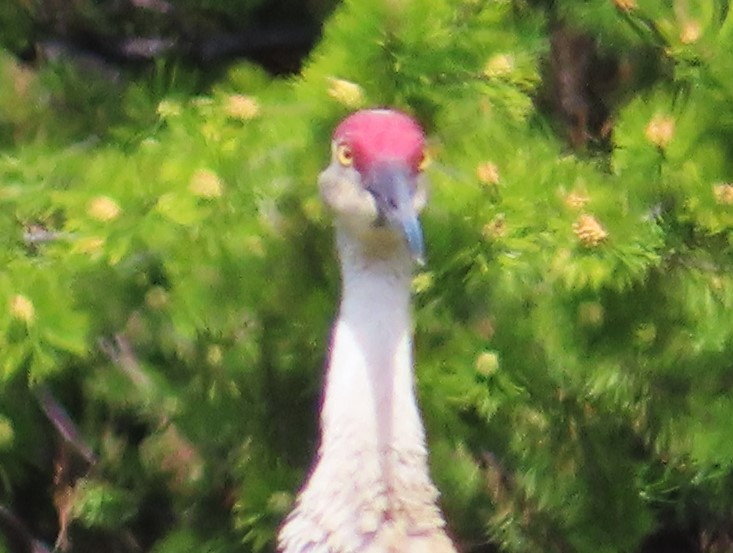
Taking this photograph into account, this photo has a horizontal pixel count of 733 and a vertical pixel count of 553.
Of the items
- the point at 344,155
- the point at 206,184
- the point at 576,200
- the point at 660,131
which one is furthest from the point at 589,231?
the point at 206,184

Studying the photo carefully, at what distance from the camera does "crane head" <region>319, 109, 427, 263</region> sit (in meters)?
1.42

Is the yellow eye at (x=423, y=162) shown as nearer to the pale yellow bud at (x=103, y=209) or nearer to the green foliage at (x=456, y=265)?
the green foliage at (x=456, y=265)

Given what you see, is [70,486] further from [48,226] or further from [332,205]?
[332,205]

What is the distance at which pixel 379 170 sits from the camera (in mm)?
1442

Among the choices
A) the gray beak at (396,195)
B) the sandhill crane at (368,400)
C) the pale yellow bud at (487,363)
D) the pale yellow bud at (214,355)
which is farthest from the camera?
the pale yellow bud at (214,355)

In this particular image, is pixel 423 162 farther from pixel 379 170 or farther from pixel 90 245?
pixel 90 245

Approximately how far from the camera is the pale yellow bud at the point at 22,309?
1.49 metres

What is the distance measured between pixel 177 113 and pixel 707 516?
4.11 feet

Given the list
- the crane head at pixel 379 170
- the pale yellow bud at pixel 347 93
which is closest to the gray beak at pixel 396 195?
the crane head at pixel 379 170

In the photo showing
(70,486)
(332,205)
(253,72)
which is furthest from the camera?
(70,486)

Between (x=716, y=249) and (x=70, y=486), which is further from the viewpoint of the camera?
(x=70, y=486)

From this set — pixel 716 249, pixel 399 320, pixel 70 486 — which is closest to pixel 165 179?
pixel 399 320

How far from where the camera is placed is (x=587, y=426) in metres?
1.83

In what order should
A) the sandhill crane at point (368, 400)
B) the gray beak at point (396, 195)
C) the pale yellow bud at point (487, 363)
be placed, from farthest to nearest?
the pale yellow bud at point (487, 363) < the sandhill crane at point (368, 400) < the gray beak at point (396, 195)
